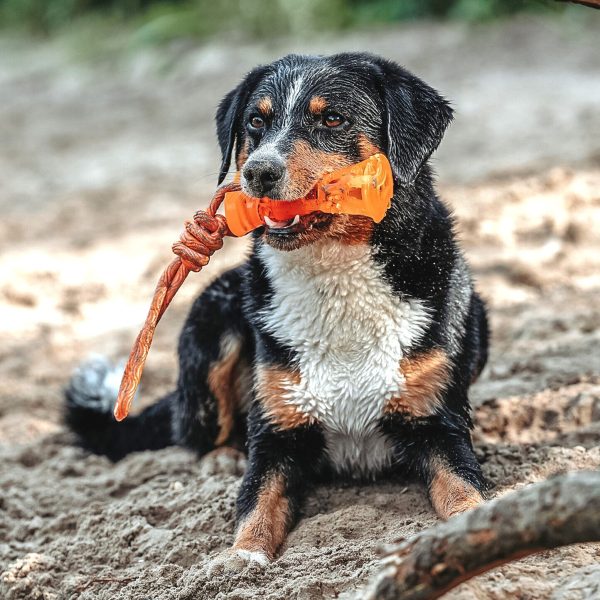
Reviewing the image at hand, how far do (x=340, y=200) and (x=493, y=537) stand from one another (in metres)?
1.70

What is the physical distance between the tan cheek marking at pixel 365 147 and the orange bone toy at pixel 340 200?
0.05 metres

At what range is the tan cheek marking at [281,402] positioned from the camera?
4.00 meters

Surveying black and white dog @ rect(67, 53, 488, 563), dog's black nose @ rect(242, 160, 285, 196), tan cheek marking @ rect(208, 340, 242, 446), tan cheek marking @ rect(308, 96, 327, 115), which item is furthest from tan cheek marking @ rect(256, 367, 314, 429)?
tan cheek marking @ rect(308, 96, 327, 115)

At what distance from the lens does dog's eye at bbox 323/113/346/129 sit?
13.1ft

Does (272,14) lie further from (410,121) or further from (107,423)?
(410,121)

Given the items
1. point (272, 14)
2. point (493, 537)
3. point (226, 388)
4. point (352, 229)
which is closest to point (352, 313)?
point (352, 229)

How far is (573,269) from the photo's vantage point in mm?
6895

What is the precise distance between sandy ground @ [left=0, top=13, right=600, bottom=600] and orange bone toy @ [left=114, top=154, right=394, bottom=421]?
2.44ft

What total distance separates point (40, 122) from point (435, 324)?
361 inches

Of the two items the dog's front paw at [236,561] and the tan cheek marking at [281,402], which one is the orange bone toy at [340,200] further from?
the dog's front paw at [236,561]

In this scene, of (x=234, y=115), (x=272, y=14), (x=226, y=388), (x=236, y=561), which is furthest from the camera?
(x=272, y=14)

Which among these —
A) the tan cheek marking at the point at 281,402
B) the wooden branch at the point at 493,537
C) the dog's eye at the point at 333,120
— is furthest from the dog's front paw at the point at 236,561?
the dog's eye at the point at 333,120

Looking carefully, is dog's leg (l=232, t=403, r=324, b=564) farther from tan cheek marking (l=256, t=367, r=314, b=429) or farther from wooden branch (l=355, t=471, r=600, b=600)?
wooden branch (l=355, t=471, r=600, b=600)

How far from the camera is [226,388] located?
4758 mm
